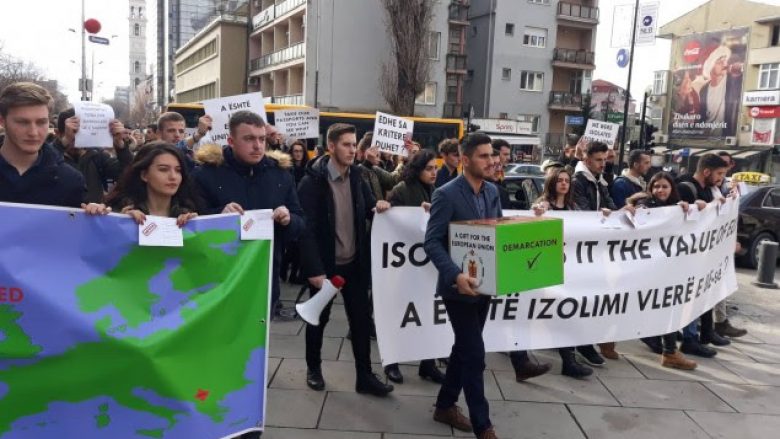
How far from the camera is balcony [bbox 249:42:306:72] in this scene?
125 ft

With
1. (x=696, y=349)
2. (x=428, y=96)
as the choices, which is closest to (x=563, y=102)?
(x=428, y=96)

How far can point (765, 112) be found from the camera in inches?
1849

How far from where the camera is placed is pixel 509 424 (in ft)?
14.1

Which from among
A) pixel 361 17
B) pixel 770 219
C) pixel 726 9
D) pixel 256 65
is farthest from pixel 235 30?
pixel 770 219

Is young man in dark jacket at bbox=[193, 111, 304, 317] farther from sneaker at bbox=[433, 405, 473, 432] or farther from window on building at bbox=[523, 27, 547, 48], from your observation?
window on building at bbox=[523, 27, 547, 48]

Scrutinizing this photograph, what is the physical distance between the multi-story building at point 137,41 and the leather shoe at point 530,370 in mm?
148199

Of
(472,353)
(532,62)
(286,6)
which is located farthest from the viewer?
(532,62)

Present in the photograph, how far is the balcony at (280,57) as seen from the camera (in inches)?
1505

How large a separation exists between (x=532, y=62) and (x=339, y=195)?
4269cm

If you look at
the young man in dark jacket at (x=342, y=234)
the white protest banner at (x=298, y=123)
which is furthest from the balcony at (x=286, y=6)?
the young man in dark jacket at (x=342, y=234)

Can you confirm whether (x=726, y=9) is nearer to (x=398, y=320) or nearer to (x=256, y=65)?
(x=256, y=65)

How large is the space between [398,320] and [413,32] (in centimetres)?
3334

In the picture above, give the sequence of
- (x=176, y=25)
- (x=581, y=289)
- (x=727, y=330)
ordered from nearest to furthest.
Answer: (x=581, y=289), (x=727, y=330), (x=176, y=25)

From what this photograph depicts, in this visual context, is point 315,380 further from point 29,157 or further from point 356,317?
point 29,157
